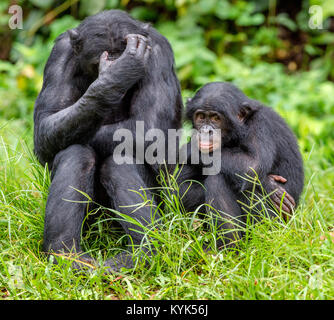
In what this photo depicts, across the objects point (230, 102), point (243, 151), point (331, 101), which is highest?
point (230, 102)

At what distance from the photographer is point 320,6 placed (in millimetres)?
8906

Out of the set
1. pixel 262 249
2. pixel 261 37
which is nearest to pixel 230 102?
pixel 262 249

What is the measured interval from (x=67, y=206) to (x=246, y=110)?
1695mm

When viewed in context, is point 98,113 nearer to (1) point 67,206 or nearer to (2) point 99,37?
(2) point 99,37

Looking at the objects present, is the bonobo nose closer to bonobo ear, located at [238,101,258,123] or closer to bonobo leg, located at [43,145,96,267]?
bonobo ear, located at [238,101,258,123]

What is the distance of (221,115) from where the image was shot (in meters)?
4.51

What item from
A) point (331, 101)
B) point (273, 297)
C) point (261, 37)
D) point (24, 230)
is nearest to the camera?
point (273, 297)

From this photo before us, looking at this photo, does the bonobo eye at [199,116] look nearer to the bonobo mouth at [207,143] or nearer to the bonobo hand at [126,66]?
the bonobo mouth at [207,143]

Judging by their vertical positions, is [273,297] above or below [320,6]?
below

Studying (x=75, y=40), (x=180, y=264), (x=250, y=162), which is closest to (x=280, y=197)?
(x=250, y=162)

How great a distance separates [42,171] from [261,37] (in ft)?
21.6

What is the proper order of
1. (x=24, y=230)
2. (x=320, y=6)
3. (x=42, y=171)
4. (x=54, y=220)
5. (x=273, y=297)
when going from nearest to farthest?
(x=273, y=297)
(x=54, y=220)
(x=24, y=230)
(x=42, y=171)
(x=320, y=6)

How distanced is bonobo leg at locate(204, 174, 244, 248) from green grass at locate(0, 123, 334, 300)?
0.11m

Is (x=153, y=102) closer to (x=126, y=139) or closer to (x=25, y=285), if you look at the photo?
(x=126, y=139)
